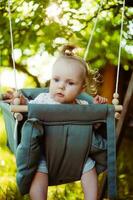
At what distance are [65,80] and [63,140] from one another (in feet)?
0.73

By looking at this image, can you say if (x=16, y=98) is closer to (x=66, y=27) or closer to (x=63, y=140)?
(x=63, y=140)

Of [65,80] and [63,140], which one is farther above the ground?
[65,80]

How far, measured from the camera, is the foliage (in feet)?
10.3

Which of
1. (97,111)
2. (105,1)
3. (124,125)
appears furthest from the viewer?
(105,1)

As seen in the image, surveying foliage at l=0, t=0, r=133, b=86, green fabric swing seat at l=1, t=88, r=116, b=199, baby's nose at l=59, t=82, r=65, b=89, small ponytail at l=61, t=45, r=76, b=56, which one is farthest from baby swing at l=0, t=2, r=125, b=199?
foliage at l=0, t=0, r=133, b=86

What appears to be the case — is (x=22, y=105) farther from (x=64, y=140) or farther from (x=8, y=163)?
(x=8, y=163)

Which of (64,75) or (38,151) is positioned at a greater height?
(64,75)

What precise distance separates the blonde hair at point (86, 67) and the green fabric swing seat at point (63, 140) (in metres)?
0.18

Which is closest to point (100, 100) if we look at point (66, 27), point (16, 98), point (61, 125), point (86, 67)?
point (86, 67)

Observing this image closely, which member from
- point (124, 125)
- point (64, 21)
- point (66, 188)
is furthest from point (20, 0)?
point (66, 188)

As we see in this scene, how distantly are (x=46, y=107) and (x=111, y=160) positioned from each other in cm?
35

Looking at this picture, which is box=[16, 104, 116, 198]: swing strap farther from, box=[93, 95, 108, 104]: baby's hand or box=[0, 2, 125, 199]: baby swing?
box=[93, 95, 108, 104]: baby's hand

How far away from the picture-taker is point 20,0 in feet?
9.95

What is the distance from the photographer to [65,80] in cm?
192
